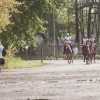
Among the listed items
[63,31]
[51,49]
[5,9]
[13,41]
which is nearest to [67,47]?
[13,41]

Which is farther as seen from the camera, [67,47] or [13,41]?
[13,41]

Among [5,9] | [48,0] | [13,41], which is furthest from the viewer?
[48,0]

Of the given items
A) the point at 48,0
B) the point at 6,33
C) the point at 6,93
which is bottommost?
the point at 6,93

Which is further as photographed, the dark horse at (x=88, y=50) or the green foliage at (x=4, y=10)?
the dark horse at (x=88, y=50)

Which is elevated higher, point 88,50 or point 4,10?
point 4,10

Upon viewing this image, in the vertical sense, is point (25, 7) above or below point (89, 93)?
above

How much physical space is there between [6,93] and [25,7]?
3124 centimetres

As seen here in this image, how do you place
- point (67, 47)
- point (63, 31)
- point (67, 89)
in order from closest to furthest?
point (67, 89) < point (67, 47) < point (63, 31)

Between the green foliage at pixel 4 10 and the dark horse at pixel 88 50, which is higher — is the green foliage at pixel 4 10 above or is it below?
above

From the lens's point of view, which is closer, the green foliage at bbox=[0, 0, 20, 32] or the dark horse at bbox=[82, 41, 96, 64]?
the green foliage at bbox=[0, 0, 20, 32]

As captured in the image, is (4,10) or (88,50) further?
(88,50)

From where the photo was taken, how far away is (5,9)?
1235 inches

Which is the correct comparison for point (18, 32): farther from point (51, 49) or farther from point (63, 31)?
point (63, 31)

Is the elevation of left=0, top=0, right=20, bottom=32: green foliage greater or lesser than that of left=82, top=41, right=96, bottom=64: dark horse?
greater
